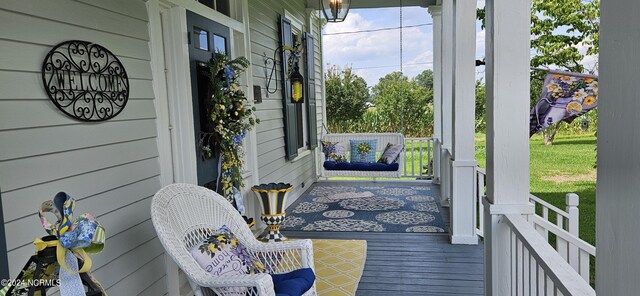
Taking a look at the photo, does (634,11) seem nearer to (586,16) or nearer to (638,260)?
(638,260)

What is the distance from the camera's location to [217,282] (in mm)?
2166

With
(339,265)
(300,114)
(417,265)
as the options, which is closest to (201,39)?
(339,265)

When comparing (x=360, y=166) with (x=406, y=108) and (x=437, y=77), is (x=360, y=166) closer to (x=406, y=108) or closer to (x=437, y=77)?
(x=437, y=77)

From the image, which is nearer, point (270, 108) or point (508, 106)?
point (508, 106)

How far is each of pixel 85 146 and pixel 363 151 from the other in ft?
18.5

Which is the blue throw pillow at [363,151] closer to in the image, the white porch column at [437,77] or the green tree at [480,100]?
the white porch column at [437,77]

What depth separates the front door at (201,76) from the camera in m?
3.22

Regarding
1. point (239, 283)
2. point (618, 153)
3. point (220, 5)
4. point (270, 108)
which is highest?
point (220, 5)

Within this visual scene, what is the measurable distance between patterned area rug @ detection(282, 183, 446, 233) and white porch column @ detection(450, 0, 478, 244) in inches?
19.5

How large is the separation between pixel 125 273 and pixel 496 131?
206cm

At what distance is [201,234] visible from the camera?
2.71m

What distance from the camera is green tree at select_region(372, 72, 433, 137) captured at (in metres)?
9.18

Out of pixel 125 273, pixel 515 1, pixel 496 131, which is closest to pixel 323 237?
pixel 125 273

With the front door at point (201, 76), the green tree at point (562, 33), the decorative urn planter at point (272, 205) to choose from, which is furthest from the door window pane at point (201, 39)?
the green tree at point (562, 33)
